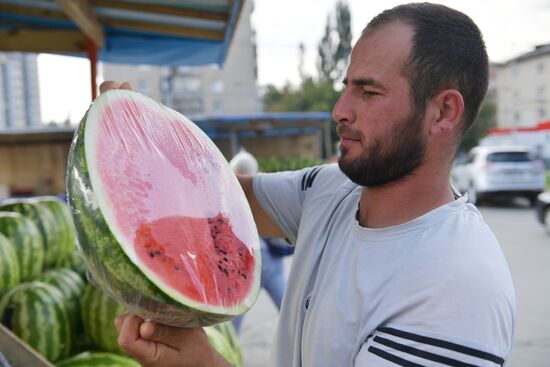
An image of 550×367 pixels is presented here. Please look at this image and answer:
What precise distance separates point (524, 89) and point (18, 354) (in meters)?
58.0

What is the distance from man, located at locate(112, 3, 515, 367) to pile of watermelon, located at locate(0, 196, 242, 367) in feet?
3.18

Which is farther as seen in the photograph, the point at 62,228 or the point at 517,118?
the point at 517,118

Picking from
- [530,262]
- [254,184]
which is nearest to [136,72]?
[530,262]

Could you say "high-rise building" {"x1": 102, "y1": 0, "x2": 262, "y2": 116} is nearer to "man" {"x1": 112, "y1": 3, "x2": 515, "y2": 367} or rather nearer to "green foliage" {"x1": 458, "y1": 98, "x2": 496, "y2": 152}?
"green foliage" {"x1": 458, "y1": 98, "x2": 496, "y2": 152}

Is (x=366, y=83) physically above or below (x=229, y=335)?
above

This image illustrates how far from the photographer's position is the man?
117 cm

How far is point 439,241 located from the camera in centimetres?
132

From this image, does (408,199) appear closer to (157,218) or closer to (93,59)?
(157,218)

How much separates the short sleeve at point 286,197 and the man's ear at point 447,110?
0.59 meters

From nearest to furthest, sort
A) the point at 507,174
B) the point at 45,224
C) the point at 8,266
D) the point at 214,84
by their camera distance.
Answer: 1. the point at 8,266
2. the point at 45,224
3. the point at 507,174
4. the point at 214,84

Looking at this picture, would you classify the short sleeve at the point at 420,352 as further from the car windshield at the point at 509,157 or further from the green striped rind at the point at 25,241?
the car windshield at the point at 509,157

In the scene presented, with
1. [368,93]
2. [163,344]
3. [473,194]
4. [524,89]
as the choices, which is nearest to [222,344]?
[163,344]

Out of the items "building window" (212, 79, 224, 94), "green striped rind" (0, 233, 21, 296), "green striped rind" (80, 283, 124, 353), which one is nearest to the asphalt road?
"green striped rind" (80, 283, 124, 353)

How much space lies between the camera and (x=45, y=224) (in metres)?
2.95
